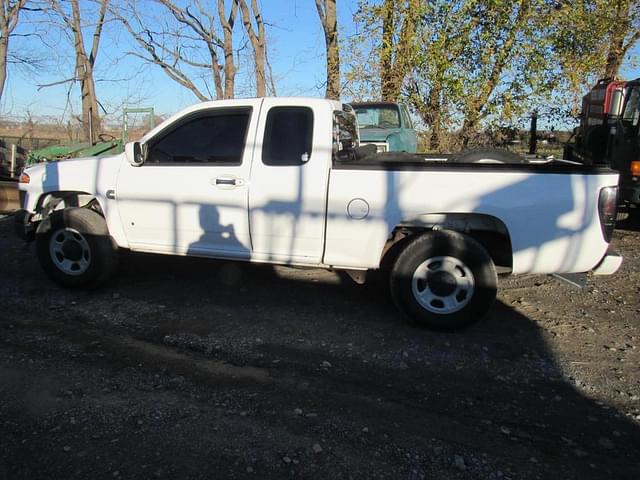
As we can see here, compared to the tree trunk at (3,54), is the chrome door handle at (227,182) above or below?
below

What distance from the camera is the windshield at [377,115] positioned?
10.6 meters

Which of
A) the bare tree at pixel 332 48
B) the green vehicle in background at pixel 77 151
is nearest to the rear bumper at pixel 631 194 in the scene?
the bare tree at pixel 332 48

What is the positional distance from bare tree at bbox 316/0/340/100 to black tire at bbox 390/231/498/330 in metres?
11.6

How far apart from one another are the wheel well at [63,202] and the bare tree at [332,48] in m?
10.8

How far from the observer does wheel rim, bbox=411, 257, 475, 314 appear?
4.35m

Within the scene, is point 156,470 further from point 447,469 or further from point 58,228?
point 58,228

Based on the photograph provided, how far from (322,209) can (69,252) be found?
2703 millimetres

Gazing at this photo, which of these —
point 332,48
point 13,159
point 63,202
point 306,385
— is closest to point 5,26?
point 13,159

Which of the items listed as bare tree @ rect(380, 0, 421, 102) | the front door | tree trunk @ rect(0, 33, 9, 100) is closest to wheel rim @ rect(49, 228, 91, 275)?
the front door

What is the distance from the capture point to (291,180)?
4.49 metres

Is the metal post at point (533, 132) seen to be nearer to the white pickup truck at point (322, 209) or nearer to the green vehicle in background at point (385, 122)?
the green vehicle in background at point (385, 122)

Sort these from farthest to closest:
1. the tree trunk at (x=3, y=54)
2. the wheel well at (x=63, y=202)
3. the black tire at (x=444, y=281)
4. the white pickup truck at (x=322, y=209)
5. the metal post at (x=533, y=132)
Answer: the tree trunk at (x=3, y=54)
the metal post at (x=533, y=132)
the wheel well at (x=63, y=202)
the black tire at (x=444, y=281)
the white pickup truck at (x=322, y=209)

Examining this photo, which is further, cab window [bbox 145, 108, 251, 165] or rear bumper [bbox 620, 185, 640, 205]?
rear bumper [bbox 620, 185, 640, 205]

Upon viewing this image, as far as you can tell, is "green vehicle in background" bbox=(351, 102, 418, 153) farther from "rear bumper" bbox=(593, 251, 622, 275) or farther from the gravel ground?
"rear bumper" bbox=(593, 251, 622, 275)
